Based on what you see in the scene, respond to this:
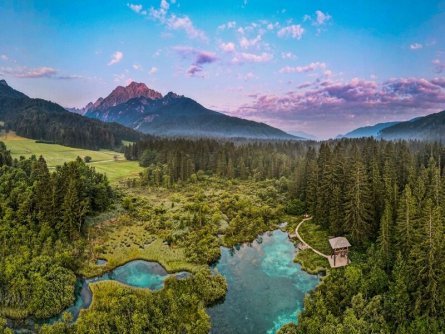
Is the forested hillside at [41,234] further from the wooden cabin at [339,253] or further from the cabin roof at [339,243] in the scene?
the cabin roof at [339,243]

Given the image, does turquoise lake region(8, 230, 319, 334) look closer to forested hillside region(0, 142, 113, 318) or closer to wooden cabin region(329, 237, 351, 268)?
forested hillside region(0, 142, 113, 318)

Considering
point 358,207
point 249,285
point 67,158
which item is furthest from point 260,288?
point 67,158

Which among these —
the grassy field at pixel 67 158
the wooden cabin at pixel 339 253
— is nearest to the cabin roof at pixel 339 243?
the wooden cabin at pixel 339 253

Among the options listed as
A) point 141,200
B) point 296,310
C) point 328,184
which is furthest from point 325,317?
point 141,200

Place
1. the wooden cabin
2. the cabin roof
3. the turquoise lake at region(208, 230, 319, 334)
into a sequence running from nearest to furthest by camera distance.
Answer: the turquoise lake at region(208, 230, 319, 334) < the wooden cabin < the cabin roof

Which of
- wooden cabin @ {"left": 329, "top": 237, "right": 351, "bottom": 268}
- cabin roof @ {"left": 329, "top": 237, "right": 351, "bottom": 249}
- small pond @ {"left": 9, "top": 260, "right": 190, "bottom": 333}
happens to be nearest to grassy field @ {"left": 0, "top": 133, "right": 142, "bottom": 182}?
small pond @ {"left": 9, "top": 260, "right": 190, "bottom": 333}

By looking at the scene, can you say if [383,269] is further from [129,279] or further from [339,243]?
[129,279]
